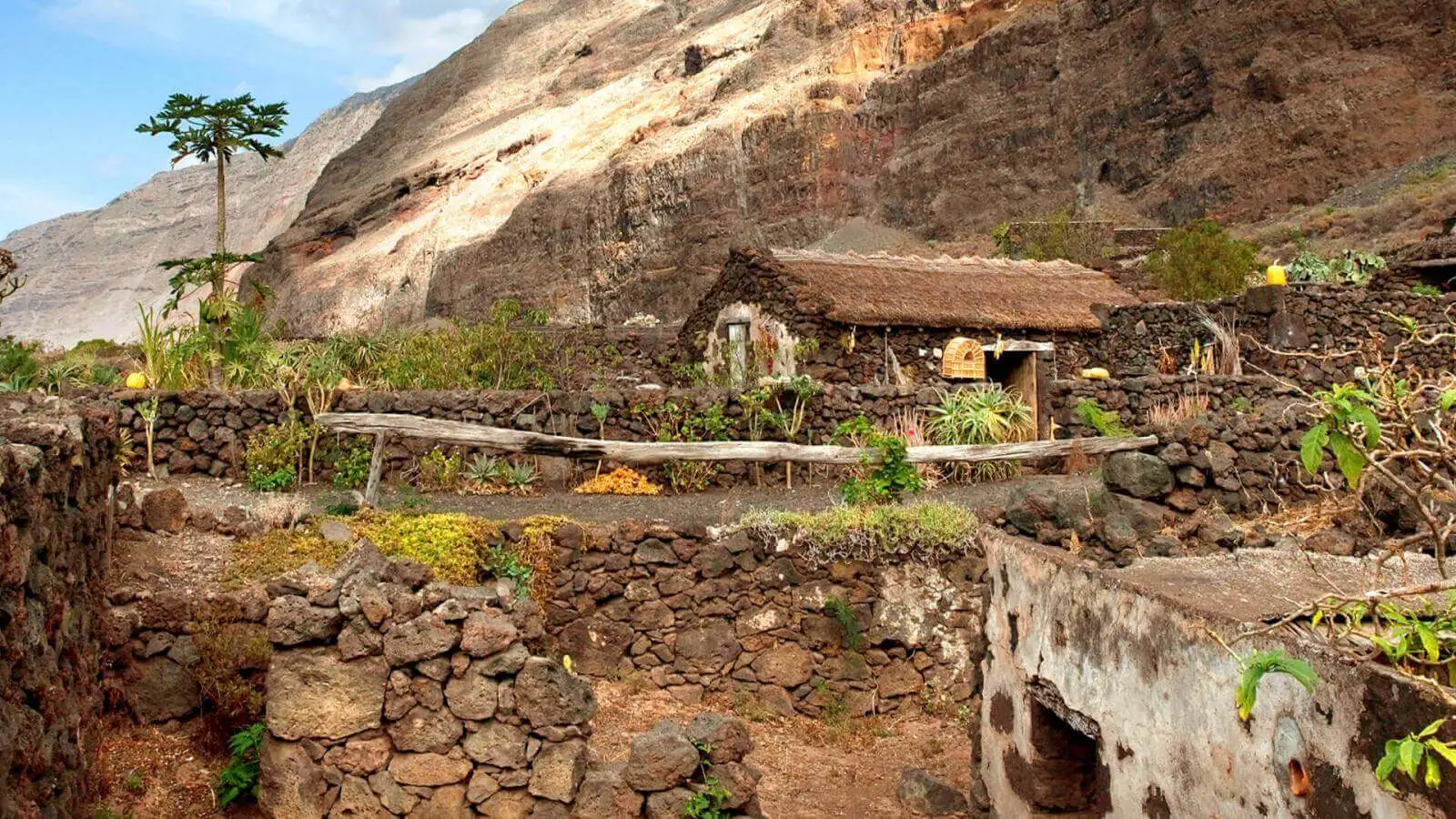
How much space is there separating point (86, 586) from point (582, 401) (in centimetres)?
755

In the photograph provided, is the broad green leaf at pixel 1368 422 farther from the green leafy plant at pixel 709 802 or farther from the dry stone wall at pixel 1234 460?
the dry stone wall at pixel 1234 460

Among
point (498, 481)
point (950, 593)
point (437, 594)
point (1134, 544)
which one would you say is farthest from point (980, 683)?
point (498, 481)

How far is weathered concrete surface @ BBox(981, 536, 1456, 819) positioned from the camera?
3.90m

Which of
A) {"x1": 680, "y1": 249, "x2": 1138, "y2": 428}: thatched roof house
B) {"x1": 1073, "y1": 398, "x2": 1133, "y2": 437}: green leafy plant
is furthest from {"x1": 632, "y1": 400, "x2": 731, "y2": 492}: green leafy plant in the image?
{"x1": 1073, "y1": 398, "x2": 1133, "y2": 437}: green leafy plant

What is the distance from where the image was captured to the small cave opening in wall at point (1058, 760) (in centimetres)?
670

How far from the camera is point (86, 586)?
6.62 metres

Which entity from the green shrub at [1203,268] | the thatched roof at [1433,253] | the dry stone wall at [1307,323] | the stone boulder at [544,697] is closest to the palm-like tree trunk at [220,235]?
the stone boulder at [544,697]

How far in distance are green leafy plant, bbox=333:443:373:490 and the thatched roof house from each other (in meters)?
6.90

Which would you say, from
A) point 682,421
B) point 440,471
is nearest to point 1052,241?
point 682,421

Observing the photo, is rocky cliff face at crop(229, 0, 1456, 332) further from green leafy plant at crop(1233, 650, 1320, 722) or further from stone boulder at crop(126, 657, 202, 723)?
stone boulder at crop(126, 657, 202, 723)

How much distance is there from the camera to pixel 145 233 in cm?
12081

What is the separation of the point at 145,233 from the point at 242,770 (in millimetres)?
131314

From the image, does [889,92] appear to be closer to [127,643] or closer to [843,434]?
[843,434]

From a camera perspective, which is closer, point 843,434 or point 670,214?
point 843,434
